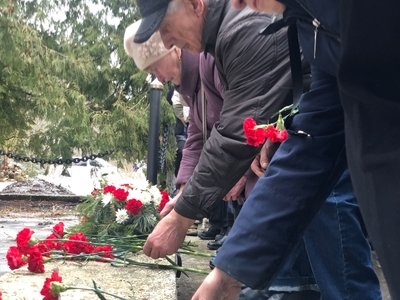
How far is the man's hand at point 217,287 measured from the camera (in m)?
1.61

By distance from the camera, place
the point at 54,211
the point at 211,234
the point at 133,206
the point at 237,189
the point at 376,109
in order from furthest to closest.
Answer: the point at 54,211 → the point at 211,234 → the point at 133,206 → the point at 237,189 → the point at 376,109

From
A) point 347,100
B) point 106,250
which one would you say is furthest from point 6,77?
point 347,100

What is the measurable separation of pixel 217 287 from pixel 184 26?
4.57 feet

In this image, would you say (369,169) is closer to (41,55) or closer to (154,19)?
(154,19)

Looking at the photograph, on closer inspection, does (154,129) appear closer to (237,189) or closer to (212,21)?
(237,189)

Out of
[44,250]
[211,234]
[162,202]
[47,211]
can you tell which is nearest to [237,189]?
[44,250]

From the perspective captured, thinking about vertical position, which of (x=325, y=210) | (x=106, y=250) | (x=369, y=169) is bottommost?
(x=106, y=250)

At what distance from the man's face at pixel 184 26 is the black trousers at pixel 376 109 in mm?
1676

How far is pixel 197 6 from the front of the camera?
272 centimetres

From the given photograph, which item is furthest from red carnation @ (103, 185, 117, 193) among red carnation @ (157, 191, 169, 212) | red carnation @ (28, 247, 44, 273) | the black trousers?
the black trousers

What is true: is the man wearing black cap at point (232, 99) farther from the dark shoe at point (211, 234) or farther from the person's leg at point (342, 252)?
the dark shoe at point (211, 234)

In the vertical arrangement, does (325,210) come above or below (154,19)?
below

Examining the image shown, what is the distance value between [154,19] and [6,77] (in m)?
10.4

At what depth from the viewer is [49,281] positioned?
7.88 feet
